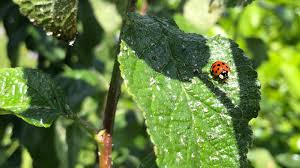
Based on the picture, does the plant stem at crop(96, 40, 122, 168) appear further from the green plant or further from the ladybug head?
the ladybug head

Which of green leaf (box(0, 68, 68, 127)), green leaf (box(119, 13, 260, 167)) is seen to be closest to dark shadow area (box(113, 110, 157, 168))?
green leaf (box(0, 68, 68, 127))

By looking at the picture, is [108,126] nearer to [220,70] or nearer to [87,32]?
[220,70]

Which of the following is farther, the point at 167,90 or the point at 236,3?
the point at 236,3

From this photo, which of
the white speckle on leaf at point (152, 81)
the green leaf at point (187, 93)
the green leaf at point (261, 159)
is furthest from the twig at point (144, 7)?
the white speckle on leaf at point (152, 81)

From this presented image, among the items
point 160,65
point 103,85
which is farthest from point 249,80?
point 103,85

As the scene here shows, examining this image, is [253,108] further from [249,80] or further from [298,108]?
[298,108]

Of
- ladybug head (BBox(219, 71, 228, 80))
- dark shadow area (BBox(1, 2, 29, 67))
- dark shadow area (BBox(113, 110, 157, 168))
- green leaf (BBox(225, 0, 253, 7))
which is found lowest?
dark shadow area (BBox(113, 110, 157, 168))

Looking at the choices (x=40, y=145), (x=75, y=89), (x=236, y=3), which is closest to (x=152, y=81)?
(x=236, y=3)
